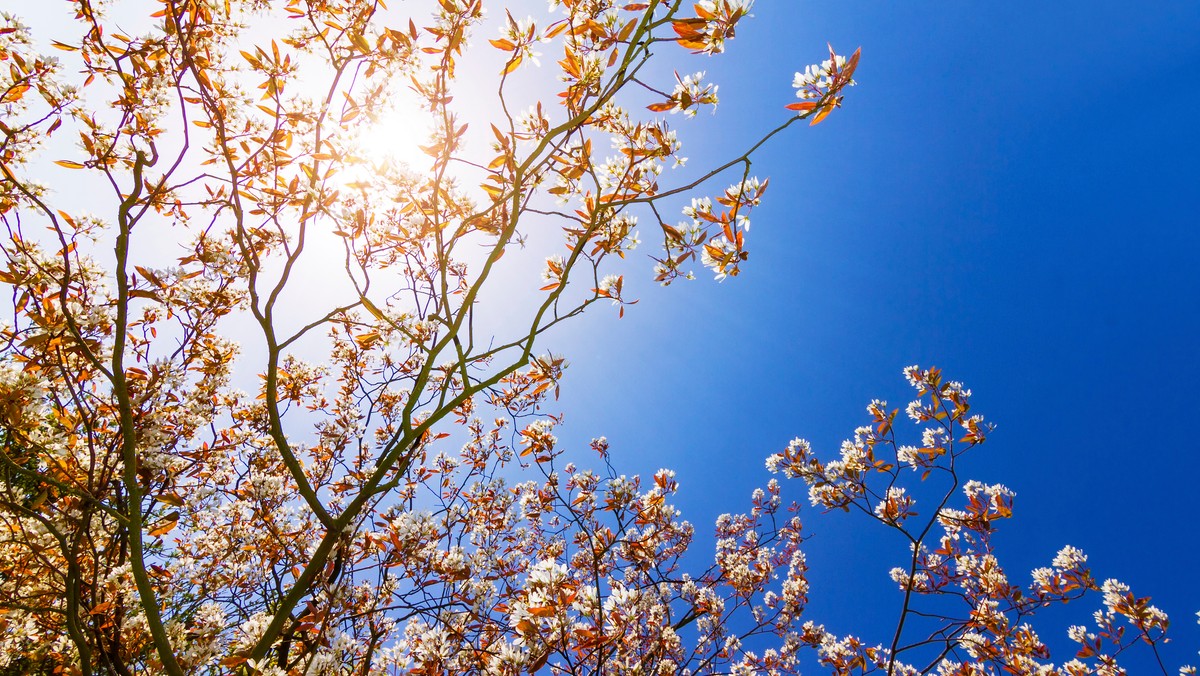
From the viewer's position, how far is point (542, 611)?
1.59 meters

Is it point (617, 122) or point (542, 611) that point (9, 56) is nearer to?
point (617, 122)

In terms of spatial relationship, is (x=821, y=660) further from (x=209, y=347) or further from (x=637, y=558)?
(x=209, y=347)

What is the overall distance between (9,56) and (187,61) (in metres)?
0.99

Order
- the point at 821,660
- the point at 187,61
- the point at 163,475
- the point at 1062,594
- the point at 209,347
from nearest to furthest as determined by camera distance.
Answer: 1. the point at 187,61
2. the point at 163,475
3. the point at 209,347
4. the point at 1062,594
5. the point at 821,660

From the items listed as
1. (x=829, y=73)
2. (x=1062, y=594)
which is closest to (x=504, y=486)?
(x=829, y=73)

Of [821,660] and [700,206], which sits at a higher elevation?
[700,206]

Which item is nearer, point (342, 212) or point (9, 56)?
point (9, 56)

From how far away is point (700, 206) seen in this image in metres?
1.97

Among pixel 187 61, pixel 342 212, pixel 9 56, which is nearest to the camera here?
pixel 187 61

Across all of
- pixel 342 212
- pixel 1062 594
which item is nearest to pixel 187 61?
pixel 342 212

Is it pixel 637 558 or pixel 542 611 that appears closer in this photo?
pixel 542 611

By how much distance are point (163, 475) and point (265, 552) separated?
1.33 m

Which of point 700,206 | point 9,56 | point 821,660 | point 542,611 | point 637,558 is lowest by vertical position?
point 542,611

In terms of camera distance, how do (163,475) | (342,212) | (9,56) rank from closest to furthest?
1. (9,56)
2. (342,212)
3. (163,475)
